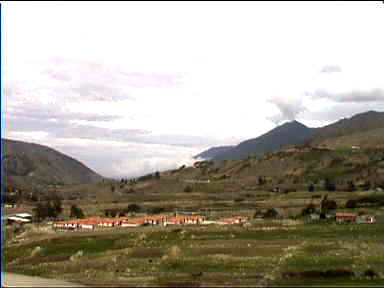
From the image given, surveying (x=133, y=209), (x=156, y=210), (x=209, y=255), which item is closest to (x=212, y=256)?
(x=209, y=255)

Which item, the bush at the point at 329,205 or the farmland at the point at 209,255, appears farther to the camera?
the bush at the point at 329,205

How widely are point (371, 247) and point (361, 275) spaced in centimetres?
1918

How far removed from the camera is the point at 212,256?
58.7 m

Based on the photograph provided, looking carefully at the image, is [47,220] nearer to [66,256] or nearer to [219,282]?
[66,256]

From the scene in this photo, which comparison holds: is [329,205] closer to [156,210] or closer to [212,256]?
[156,210]

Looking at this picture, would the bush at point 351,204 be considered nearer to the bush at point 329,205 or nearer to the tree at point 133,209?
the bush at point 329,205

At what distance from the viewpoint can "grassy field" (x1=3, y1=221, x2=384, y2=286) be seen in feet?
146

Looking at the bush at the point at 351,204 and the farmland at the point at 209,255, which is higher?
the bush at the point at 351,204

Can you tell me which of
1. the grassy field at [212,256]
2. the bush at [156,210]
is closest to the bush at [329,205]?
the grassy field at [212,256]

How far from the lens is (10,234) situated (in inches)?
4163

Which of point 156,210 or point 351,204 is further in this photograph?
point 156,210

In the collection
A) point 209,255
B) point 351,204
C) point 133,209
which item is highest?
point 351,204

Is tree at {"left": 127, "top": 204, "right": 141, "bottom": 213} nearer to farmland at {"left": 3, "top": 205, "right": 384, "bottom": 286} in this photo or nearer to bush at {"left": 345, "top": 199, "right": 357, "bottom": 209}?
bush at {"left": 345, "top": 199, "right": 357, "bottom": 209}

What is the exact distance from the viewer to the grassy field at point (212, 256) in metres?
44.4
